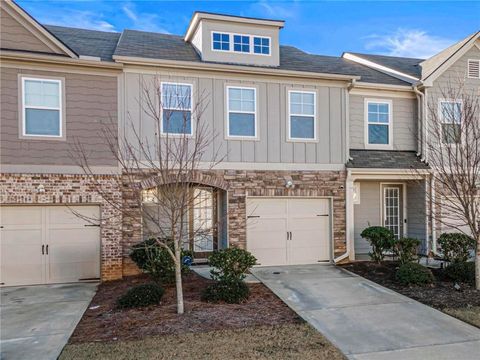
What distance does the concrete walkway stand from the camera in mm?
5270

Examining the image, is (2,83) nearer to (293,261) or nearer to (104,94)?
(104,94)

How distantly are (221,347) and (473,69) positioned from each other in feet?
42.2

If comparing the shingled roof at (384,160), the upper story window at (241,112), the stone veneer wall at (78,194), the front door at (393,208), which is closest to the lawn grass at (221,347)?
the stone veneer wall at (78,194)

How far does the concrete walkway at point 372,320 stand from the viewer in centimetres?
527

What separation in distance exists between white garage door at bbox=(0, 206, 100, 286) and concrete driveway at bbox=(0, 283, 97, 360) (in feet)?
1.17

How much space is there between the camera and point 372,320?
6473 mm

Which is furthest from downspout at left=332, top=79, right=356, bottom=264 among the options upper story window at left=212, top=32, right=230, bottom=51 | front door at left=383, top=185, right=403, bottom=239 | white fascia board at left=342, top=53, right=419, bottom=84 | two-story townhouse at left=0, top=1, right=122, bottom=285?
two-story townhouse at left=0, top=1, right=122, bottom=285

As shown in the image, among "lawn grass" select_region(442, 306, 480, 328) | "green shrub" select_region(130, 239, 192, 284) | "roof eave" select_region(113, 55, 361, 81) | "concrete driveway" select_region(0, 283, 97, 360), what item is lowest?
"concrete driveway" select_region(0, 283, 97, 360)

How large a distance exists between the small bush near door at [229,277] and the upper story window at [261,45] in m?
6.52

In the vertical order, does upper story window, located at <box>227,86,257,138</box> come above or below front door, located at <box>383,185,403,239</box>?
above

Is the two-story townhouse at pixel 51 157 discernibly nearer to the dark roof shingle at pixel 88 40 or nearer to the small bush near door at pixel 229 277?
the dark roof shingle at pixel 88 40

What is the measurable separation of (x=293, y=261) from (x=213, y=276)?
11.6 ft

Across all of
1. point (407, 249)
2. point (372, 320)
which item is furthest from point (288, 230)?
point (372, 320)

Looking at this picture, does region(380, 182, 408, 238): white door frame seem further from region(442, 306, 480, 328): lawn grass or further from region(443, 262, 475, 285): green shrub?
region(442, 306, 480, 328): lawn grass
